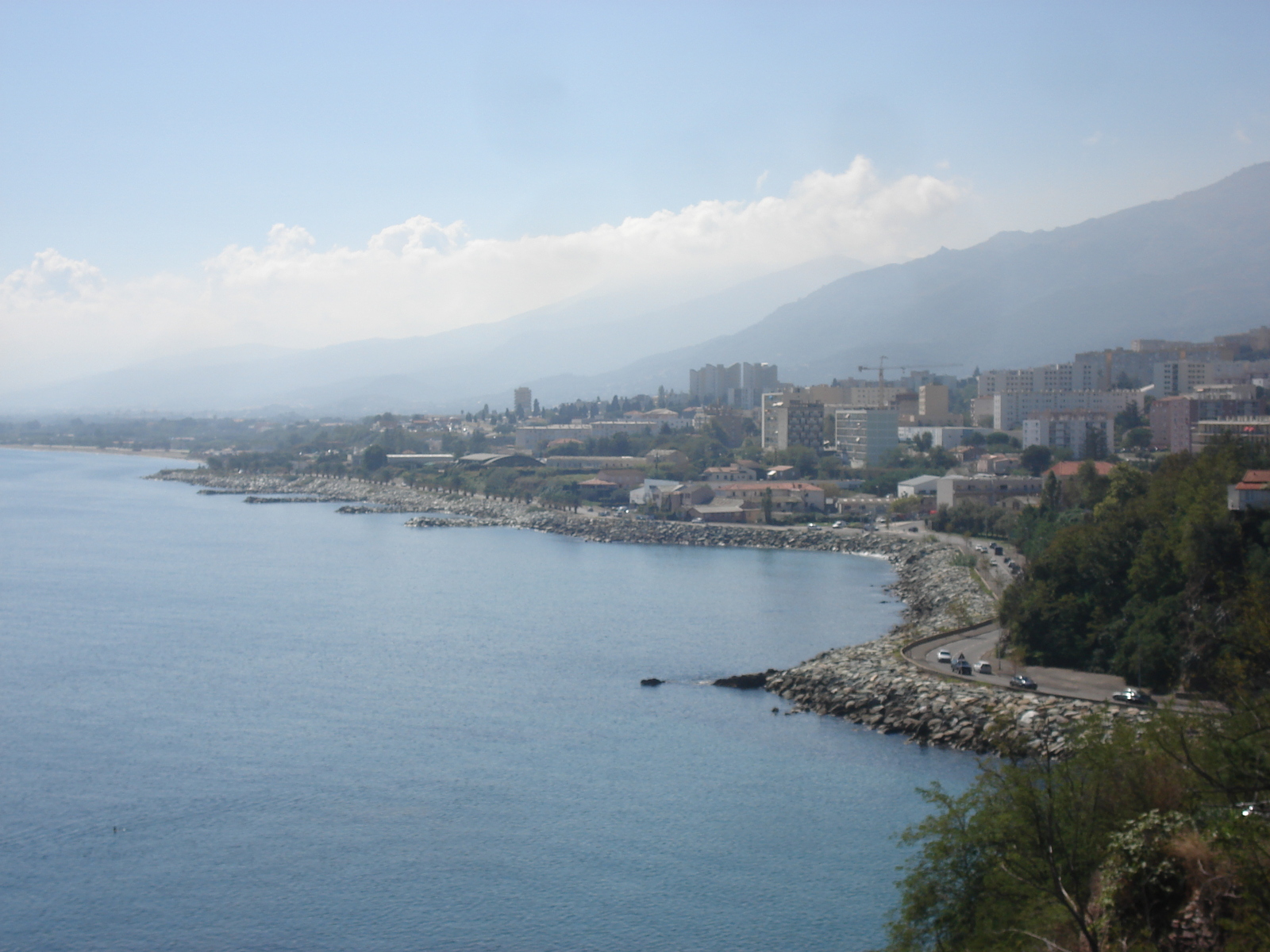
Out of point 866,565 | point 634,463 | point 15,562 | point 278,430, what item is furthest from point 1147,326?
point 15,562

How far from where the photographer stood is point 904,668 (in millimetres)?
9438

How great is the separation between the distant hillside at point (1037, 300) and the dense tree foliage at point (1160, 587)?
3375 inches

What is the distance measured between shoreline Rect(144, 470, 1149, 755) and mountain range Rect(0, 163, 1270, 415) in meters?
76.6

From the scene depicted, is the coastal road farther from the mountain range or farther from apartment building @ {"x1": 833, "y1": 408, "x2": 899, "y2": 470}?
the mountain range

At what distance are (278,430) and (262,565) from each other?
50.7 metres

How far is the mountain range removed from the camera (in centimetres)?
9888

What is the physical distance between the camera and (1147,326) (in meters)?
94.4

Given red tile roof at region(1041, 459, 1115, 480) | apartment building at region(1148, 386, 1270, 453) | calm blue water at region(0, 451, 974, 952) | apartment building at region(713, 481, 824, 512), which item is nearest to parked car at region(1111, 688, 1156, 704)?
calm blue water at region(0, 451, 974, 952)

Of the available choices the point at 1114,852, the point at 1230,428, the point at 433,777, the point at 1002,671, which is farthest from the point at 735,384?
the point at 1114,852

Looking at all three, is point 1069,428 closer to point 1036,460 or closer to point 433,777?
point 1036,460

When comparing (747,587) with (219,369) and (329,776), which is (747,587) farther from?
(219,369)

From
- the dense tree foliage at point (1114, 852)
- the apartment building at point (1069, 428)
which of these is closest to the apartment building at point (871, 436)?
the apartment building at point (1069, 428)

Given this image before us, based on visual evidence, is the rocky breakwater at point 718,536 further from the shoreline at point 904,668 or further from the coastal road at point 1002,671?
the coastal road at point 1002,671

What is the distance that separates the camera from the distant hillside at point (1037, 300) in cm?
9719
